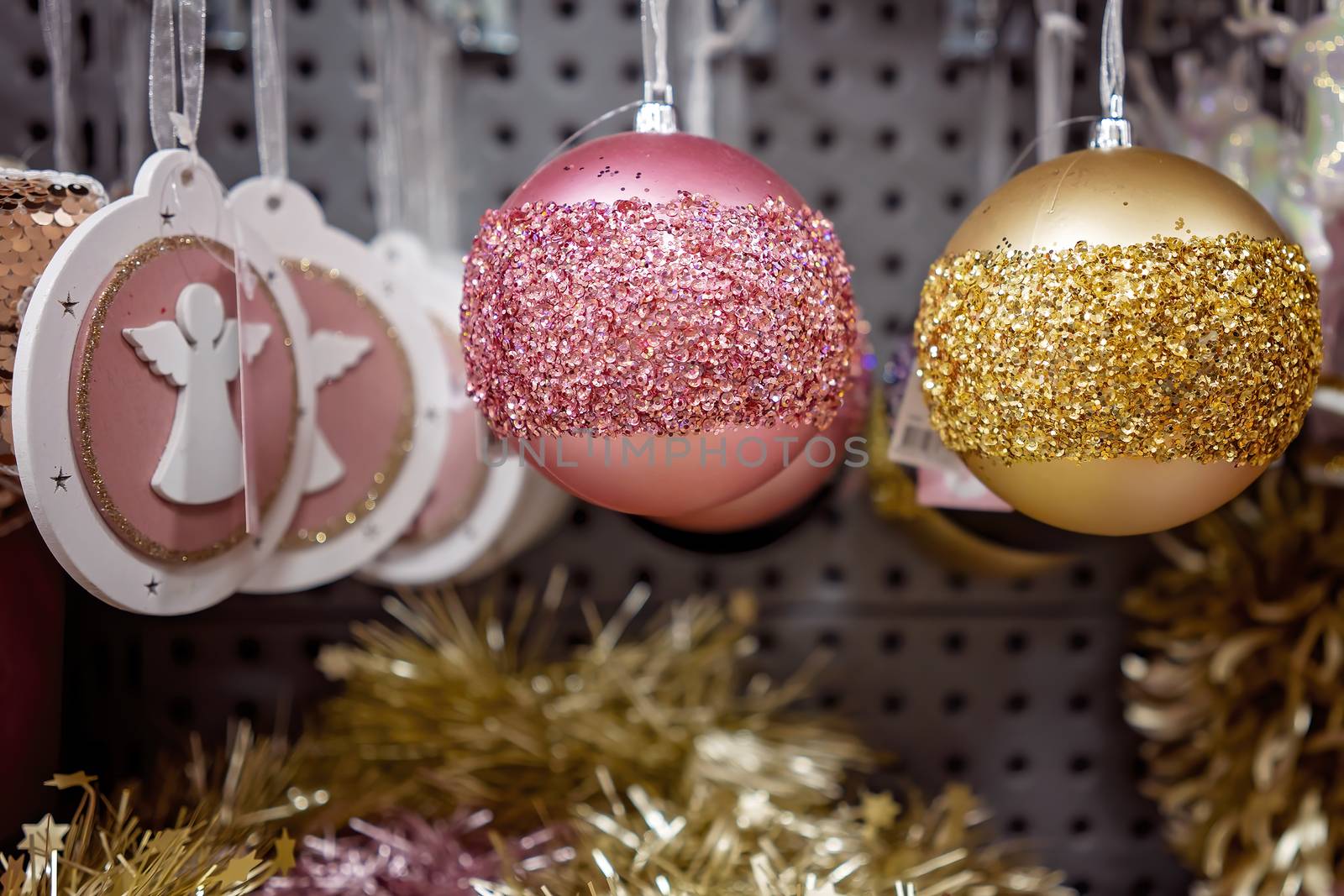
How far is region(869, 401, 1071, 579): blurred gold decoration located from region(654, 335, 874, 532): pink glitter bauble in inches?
2.6

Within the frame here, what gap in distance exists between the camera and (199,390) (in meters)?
0.59

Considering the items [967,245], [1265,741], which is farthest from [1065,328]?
[1265,741]

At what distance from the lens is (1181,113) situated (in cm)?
86

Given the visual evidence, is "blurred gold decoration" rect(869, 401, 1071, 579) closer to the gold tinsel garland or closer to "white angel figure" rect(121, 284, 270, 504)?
the gold tinsel garland

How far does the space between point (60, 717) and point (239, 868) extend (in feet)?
0.54

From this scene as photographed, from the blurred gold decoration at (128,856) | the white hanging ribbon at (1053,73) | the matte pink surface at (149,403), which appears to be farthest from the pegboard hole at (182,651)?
the white hanging ribbon at (1053,73)

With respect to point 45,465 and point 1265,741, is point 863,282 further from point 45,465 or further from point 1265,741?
point 45,465

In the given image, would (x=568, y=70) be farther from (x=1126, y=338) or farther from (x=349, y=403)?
(x=1126, y=338)

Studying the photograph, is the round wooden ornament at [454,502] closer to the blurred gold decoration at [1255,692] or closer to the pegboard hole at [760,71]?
the pegboard hole at [760,71]

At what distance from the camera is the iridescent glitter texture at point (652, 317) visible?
0.47 m

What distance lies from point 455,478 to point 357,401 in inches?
3.9

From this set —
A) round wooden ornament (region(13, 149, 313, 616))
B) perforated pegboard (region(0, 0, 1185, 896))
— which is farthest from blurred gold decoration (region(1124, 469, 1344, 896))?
round wooden ornament (region(13, 149, 313, 616))

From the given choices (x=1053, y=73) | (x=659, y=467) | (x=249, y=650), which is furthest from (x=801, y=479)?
(x=249, y=650)

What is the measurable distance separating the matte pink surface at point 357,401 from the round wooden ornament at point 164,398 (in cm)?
3
